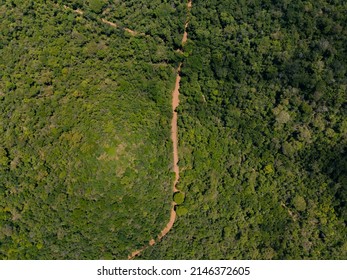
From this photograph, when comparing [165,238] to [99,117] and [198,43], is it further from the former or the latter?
[198,43]

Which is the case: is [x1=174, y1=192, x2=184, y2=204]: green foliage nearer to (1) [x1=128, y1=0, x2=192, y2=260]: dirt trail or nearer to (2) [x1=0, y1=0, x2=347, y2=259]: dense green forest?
(2) [x1=0, y1=0, x2=347, y2=259]: dense green forest

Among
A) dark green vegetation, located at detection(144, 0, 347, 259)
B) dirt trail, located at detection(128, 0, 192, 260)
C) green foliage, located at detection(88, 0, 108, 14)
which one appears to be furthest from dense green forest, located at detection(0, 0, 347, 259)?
dirt trail, located at detection(128, 0, 192, 260)

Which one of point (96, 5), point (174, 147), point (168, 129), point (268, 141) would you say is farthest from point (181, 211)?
point (96, 5)

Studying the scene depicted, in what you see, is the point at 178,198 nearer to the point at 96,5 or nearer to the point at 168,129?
the point at 168,129

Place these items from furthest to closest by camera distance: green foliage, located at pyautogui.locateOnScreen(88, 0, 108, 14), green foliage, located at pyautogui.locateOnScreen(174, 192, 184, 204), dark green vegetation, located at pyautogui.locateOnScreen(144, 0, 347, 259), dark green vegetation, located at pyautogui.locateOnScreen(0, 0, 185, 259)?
green foliage, located at pyautogui.locateOnScreen(88, 0, 108, 14), green foliage, located at pyautogui.locateOnScreen(174, 192, 184, 204), dark green vegetation, located at pyautogui.locateOnScreen(144, 0, 347, 259), dark green vegetation, located at pyautogui.locateOnScreen(0, 0, 185, 259)

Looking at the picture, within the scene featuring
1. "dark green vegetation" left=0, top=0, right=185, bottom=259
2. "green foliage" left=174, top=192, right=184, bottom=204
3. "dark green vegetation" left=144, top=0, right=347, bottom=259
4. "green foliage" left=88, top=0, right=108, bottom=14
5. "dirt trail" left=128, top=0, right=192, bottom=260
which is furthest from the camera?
"green foliage" left=88, top=0, right=108, bottom=14

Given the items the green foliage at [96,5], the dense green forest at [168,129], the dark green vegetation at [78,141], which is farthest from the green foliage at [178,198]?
the green foliage at [96,5]

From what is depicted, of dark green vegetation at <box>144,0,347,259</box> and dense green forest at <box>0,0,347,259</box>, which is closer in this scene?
dense green forest at <box>0,0,347,259</box>
